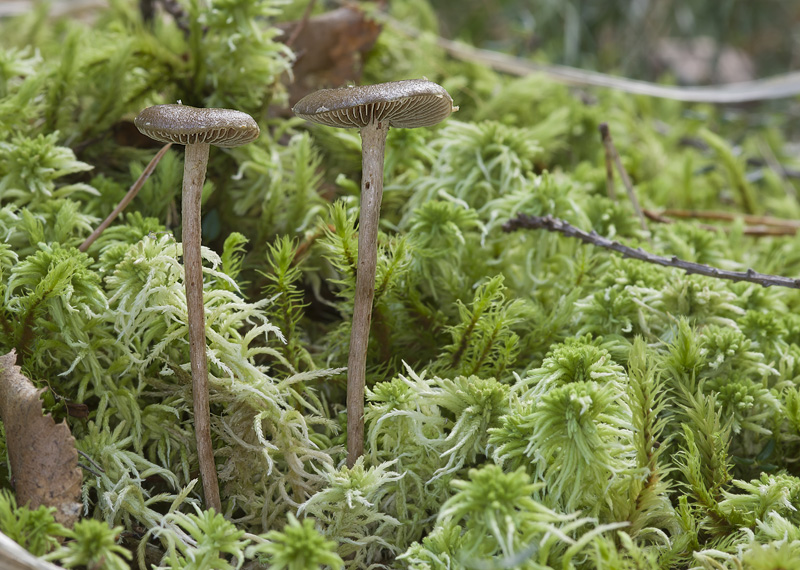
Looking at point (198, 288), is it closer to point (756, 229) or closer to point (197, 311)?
point (197, 311)

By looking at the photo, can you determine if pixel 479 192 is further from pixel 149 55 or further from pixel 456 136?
pixel 149 55

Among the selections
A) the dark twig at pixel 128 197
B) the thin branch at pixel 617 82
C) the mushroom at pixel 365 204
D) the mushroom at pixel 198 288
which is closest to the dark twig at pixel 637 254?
the mushroom at pixel 365 204

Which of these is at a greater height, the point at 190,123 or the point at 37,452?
the point at 190,123

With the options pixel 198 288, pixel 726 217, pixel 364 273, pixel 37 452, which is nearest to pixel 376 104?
pixel 364 273

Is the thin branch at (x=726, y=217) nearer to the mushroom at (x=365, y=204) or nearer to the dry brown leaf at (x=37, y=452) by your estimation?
the mushroom at (x=365, y=204)

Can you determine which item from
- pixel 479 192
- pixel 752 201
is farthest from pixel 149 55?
pixel 752 201
